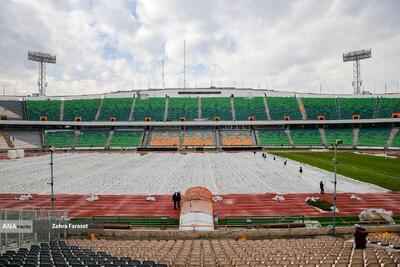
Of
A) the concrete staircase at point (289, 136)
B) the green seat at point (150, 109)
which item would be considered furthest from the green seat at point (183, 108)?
the concrete staircase at point (289, 136)

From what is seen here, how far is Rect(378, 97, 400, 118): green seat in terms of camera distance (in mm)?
76125

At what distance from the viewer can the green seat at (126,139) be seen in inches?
2899

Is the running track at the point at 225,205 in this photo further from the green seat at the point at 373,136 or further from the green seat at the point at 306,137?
the green seat at the point at 373,136

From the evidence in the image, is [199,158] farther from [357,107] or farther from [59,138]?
[357,107]

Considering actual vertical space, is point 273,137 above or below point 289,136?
below

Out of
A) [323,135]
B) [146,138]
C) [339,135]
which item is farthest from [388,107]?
[146,138]

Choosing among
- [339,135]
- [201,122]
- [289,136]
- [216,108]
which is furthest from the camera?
[216,108]

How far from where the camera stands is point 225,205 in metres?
22.5

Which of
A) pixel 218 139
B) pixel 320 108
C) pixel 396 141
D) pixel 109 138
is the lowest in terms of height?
pixel 396 141

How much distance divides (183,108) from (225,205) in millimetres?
65820

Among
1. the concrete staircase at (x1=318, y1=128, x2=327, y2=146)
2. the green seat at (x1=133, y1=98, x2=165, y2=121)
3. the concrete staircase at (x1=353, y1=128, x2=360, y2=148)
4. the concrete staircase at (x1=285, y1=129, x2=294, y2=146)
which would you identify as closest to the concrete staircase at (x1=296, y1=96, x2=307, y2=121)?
the concrete staircase at (x1=318, y1=128, x2=327, y2=146)

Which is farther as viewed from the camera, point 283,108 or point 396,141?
point 283,108

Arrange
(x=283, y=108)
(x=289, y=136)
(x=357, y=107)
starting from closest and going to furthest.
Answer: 1. (x=289, y=136)
2. (x=357, y=107)
3. (x=283, y=108)

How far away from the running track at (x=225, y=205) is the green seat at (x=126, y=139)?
48.5 meters
